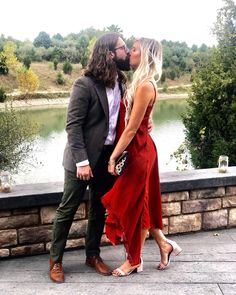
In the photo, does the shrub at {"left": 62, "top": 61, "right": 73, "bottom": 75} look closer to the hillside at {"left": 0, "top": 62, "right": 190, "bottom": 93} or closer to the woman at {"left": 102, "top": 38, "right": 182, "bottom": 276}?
the hillside at {"left": 0, "top": 62, "right": 190, "bottom": 93}

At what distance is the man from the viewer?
225 cm

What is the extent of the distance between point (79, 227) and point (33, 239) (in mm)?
305

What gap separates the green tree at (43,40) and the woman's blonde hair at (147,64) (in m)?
61.2

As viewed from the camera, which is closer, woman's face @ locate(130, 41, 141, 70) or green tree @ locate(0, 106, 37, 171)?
woman's face @ locate(130, 41, 141, 70)

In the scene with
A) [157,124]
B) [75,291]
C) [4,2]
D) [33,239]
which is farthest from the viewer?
[4,2]

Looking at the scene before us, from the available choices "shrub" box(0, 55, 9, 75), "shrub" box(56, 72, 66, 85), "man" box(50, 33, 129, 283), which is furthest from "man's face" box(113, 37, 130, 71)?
"shrub" box(56, 72, 66, 85)

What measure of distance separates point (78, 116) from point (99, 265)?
89cm

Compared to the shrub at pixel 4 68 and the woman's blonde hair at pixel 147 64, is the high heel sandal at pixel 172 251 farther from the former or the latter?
the shrub at pixel 4 68

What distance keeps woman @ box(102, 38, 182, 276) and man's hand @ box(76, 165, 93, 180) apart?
125 mm

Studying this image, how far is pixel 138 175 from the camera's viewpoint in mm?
2354

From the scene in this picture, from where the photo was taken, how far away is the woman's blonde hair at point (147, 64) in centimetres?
222

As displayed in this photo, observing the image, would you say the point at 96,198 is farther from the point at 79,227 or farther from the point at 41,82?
the point at 41,82

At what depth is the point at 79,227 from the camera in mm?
2834

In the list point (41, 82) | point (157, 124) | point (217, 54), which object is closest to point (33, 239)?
point (217, 54)
